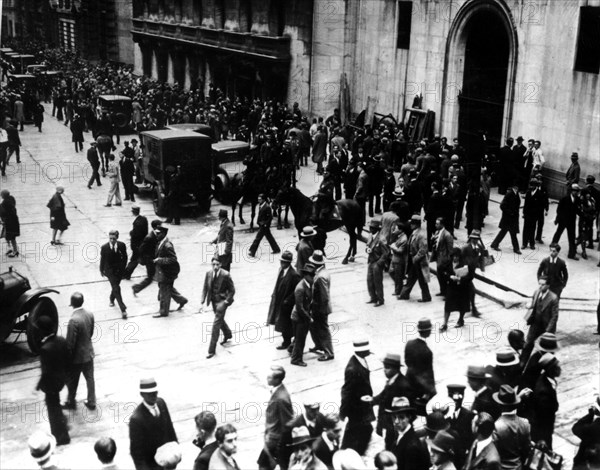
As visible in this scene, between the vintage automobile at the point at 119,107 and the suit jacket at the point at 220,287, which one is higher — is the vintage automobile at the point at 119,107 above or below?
above

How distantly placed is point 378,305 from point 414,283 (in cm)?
79

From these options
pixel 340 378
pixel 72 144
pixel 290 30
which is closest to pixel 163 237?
pixel 340 378

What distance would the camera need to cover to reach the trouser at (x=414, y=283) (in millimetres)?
13719

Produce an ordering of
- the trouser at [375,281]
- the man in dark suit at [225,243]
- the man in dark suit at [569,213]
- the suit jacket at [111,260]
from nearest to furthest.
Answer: the suit jacket at [111,260] → the trouser at [375,281] → the man in dark suit at [225,243] → the man in dark suit at [569,213]

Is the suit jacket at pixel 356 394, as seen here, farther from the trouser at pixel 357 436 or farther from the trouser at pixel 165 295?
the trouser at pixel 165 295

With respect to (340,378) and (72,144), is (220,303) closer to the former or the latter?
(340,378)

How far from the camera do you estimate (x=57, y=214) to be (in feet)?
56.9

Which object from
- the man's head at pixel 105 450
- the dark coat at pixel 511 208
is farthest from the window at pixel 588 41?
the man's head at pixel 105 450

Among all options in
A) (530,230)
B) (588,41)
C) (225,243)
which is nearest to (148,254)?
(225,243)

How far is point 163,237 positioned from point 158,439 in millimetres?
6619

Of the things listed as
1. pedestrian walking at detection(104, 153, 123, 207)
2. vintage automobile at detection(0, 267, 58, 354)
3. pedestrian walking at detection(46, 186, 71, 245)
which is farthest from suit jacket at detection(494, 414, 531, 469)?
pedestrian walking at detection(104, 153, 123, 207)

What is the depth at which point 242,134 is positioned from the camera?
92.0 ft

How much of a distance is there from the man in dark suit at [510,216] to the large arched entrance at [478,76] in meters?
6.68

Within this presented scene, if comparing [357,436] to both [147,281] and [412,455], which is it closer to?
[412,455]
